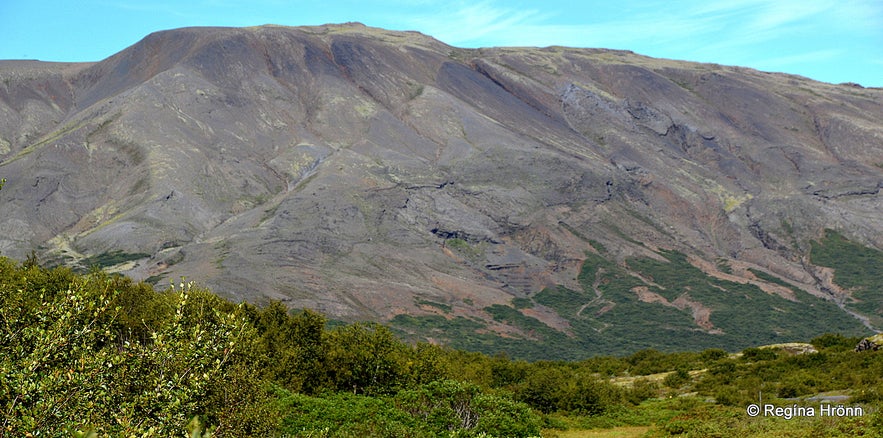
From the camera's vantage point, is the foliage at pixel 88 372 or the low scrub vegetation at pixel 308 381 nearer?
the foliage at pixel 88 372

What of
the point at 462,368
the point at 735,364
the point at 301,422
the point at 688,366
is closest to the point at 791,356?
the point at 735,364

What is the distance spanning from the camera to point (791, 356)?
200 ft

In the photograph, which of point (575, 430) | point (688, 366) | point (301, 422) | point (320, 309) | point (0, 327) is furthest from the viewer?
point (320, 309)

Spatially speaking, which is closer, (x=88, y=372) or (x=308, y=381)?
(x=88, y=372)

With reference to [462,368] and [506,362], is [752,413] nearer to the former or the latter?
[462,368]

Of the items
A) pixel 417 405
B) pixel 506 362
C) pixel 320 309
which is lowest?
pixel 320 309

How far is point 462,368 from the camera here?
205 feet

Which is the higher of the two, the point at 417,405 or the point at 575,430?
the point at 417,405

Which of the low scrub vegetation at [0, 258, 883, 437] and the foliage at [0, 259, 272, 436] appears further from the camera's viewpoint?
the low scrub vegetation at [0, 258, 883, 437]

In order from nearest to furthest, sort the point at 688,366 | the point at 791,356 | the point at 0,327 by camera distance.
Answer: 1. the point at 0,327
2. the point at 791,356
3. the point at 688,366

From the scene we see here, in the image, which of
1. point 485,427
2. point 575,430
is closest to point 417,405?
point 485,427

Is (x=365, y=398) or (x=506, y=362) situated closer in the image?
(x=365, y=398)

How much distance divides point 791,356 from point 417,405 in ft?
112

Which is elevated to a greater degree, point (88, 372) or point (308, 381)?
point (88, 372)
